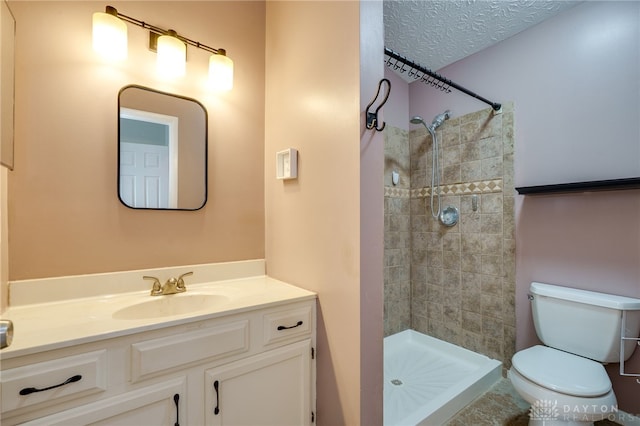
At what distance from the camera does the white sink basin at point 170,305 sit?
117 cm

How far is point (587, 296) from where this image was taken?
A: 5.18 feet

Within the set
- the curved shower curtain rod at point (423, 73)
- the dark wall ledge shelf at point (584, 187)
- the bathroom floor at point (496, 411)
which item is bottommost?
the bathroom floor at point (496, 411)

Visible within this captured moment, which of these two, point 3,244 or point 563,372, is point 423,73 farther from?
point 3,244

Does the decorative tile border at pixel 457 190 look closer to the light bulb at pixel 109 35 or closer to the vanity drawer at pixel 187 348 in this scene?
the vanity drawer at pixel 187 348

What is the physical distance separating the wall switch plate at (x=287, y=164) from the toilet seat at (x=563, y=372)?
155cm

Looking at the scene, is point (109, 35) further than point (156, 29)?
No

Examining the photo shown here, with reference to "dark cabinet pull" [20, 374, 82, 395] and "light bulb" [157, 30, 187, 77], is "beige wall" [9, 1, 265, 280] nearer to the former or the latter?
"light bulb" [157, 30, 187, 77]

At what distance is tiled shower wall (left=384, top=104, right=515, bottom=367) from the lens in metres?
2.05

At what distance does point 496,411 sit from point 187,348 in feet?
6.08

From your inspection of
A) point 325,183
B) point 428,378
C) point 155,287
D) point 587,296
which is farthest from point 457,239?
point 155,287

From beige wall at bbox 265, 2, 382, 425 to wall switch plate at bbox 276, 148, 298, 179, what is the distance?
0.11 feet

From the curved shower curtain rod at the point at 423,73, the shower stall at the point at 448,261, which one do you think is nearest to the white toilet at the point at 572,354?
the shower stall at the point at 448,261

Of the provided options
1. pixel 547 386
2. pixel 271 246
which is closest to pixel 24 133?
pixel 271 246

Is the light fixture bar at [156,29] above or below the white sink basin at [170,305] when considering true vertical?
above
